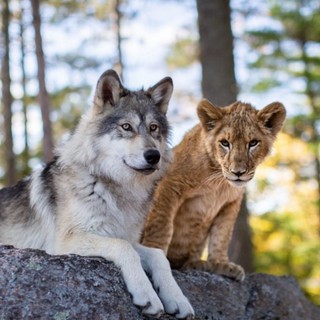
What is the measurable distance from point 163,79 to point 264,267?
1510 centimetres

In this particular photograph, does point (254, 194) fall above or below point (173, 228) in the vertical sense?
below

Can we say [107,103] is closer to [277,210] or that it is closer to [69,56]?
[69,56]

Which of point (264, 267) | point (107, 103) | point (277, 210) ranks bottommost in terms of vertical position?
point (264, 267)

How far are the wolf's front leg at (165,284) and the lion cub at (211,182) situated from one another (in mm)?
1208

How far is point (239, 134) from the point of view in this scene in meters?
6.38

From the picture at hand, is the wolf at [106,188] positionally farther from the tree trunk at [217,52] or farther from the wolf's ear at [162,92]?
the tree trunk at [217,52]

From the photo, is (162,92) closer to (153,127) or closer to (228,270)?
(153,127)

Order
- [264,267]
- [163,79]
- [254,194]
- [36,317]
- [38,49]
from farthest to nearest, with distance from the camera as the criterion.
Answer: [254,194]
[264,267]
[38,49]
[163,79]
[36,317]

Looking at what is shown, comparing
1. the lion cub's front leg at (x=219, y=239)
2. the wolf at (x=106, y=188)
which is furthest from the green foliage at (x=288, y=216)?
A: the wolf at (x=106, y=188)

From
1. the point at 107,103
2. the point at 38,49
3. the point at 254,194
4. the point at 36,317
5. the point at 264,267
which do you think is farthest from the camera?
the point at 254,194

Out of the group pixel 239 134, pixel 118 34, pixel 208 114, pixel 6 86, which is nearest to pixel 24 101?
pixel 6 86

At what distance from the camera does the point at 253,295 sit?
6.71 metres

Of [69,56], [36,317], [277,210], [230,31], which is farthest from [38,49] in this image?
[277,210]

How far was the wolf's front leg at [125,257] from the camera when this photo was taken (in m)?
4.59
